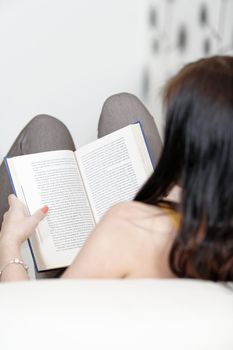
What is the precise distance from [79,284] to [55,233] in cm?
Result: 52

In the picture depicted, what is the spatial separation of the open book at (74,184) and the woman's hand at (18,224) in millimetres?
44

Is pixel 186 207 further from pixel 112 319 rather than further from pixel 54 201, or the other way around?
pixel 54 201

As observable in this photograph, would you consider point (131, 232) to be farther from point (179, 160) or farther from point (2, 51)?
point (2, 51)

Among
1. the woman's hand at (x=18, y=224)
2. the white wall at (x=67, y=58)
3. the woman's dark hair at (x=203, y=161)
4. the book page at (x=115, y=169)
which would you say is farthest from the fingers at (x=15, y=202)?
the white wall at (x=67, y=58)

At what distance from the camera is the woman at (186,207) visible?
77 cm

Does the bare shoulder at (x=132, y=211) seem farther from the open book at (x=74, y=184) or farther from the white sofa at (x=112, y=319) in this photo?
the open book at (x=74, y=184)

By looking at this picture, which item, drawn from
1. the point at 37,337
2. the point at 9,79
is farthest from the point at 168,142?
the point at 9,79

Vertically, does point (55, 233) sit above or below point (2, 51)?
below

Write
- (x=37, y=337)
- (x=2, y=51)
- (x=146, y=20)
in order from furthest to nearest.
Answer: (x=146, y=20) < (x=2, y=51) < (x=37, y=337)

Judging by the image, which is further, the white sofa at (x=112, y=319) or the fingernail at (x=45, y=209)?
the fingernail at (x=45, y=209)

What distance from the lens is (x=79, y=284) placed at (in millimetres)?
750

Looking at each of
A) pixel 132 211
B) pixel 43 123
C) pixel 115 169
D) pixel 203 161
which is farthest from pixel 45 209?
pixel 203 161

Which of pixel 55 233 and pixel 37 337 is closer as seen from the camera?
pixel 37 337

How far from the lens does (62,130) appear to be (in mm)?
1504
